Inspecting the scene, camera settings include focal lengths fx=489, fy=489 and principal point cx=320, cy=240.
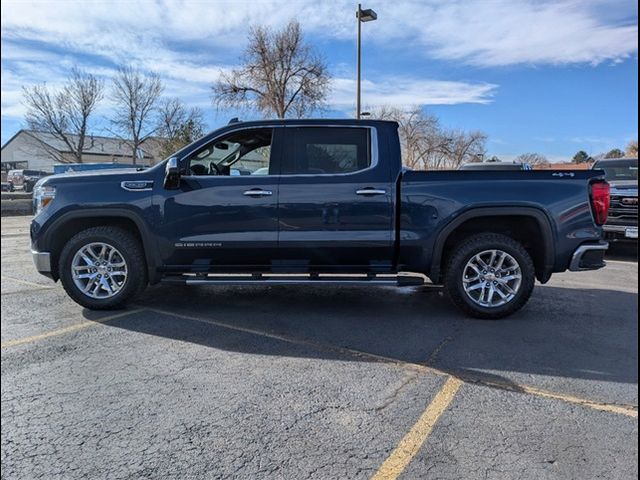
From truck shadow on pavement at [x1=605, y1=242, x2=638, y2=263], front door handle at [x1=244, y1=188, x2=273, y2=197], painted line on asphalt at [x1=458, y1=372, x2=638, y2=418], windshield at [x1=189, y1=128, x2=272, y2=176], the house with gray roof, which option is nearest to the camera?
painted line on asphalt at [x1=458, y1=372, x2=638, y2=418]

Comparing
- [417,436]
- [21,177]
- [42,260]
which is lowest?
[417,436]

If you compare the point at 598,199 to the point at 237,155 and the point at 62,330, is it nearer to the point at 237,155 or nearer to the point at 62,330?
the point at 237,155

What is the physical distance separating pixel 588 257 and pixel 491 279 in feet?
3.25

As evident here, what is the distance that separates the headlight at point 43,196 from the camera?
5.19 meters

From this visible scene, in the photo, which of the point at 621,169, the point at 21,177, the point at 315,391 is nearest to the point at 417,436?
the point at 315,391

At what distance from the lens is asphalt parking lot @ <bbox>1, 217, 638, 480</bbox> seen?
262 centimetres

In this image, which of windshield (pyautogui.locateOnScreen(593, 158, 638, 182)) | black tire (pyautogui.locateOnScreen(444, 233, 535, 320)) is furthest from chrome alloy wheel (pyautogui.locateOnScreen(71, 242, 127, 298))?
windshield (pyautogui.locateOnScreen(593, 158, 638, 182))

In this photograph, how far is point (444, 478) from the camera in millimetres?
2490

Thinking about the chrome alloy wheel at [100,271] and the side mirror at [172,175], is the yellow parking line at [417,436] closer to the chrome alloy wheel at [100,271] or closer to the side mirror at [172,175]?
the side mirror at [172,175]

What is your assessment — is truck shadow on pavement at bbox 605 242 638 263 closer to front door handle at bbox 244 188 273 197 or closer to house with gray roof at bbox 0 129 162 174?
front door handle at bbox 244 188 273 197

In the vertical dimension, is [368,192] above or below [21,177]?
below

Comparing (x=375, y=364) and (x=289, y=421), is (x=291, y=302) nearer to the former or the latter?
(x=375, y=364)

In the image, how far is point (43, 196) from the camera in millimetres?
5219

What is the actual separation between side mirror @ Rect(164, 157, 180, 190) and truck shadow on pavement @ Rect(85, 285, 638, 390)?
1395 millimetres
